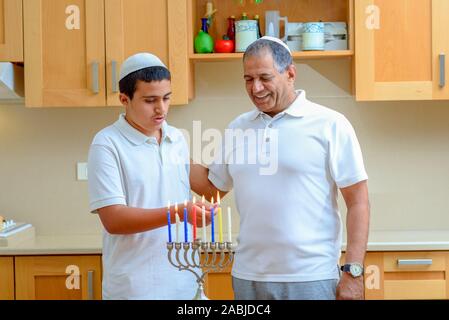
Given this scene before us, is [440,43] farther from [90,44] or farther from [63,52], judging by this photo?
[63,52]

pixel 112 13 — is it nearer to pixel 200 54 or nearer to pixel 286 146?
pixel 200 54

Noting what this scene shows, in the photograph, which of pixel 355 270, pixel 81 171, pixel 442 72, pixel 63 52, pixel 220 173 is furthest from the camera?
pixel 81 171

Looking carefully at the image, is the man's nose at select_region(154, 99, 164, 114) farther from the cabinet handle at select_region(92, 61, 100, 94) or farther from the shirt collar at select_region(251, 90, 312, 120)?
the cabinet handle at select_region(92, 61, 100, 94)

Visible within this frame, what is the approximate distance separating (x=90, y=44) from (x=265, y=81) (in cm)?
147

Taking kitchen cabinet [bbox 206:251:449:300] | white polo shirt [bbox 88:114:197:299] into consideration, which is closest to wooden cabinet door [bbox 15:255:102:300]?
kitchen cabinet [bbox 206:251:449:300]

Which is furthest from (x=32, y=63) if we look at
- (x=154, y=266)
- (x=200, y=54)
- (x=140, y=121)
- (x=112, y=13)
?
(x=154, y=266)

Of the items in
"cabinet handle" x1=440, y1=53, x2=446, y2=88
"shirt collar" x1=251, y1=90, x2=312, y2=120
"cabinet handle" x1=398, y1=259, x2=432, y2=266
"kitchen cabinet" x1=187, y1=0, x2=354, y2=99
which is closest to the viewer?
"shirt collar" x1=251, y1=90, x2=312, y2=120

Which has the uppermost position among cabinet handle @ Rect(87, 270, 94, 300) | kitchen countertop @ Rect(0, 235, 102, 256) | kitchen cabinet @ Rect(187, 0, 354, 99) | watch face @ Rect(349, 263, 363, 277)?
kitchen cabinet @ Rect(187, 0, 354, 99)

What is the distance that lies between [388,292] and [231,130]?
51.1 inches

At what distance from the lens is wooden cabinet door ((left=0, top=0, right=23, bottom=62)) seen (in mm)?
3047

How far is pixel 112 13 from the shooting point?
3.04 m

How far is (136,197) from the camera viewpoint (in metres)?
1.76

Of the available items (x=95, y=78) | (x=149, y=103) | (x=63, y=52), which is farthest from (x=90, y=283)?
(x=149, y=103)

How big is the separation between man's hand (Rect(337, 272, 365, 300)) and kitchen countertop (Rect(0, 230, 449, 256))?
41.4 inches
